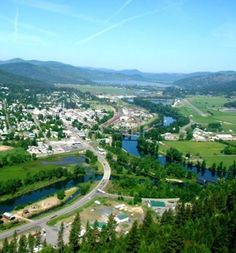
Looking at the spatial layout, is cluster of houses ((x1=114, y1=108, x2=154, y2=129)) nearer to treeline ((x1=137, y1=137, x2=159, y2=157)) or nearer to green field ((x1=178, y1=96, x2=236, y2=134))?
green field ((x1=178, y1=96, x2=236, y2=134))

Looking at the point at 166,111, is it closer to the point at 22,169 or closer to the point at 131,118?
the point at 131,118

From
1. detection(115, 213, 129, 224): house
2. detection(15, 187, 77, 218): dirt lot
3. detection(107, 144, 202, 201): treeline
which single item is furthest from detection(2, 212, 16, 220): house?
detection(107, 144, 202, 201): treeline

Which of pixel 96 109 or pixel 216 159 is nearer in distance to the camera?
pixel 216 159

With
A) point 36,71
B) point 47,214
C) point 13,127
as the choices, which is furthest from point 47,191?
point 36,71

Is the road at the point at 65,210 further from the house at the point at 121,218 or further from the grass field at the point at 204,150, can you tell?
the grass field at the point at 204,150

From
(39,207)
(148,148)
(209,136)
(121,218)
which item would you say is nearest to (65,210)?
(39,207)

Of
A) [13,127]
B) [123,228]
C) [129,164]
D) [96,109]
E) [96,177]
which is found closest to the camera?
[123,228]

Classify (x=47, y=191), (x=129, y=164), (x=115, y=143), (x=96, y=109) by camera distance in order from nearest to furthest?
(x=47, y=191) < (x=129, y=164) < (x=115, y=143) < (x=96, y=109)

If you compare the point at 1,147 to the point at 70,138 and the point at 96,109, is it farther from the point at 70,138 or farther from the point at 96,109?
the point at 96,109

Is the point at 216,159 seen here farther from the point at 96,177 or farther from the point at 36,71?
the point at 36,71
